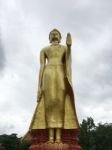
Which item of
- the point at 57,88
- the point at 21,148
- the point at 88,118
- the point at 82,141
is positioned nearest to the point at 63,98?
the point at 57,88

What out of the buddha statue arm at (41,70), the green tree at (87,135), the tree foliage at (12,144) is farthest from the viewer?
the green tree at (87,135)

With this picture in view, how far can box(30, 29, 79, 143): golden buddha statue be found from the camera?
14578 mm

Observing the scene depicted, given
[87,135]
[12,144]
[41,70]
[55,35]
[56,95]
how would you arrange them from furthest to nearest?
[87,135]
[12,144]
[55,35]
[41,70]
[56,95]

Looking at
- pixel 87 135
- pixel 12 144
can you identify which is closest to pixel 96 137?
pixel 87 135

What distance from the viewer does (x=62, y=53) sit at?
597 inches

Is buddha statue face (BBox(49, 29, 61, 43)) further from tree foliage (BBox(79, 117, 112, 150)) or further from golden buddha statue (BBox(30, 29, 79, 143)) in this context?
tree foliage (BBox(79, 117, 112, 150))

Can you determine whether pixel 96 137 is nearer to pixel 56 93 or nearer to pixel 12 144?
pixel 12 144

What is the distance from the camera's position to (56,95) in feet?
48.2

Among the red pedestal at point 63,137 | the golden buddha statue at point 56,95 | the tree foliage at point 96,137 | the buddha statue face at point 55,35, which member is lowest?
the red pedestal at point 63,137

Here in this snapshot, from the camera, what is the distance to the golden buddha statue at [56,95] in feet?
47.8

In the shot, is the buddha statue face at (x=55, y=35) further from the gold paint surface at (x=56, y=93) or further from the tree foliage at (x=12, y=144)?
the tree foliage at (x=12, y=144)

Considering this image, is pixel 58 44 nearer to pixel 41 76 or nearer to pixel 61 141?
pixel 41 76

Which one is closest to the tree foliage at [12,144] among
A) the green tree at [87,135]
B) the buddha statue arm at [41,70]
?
the green tree at [87,135]

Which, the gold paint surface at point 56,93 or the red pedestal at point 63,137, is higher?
the gold paint surface at point 56,93
